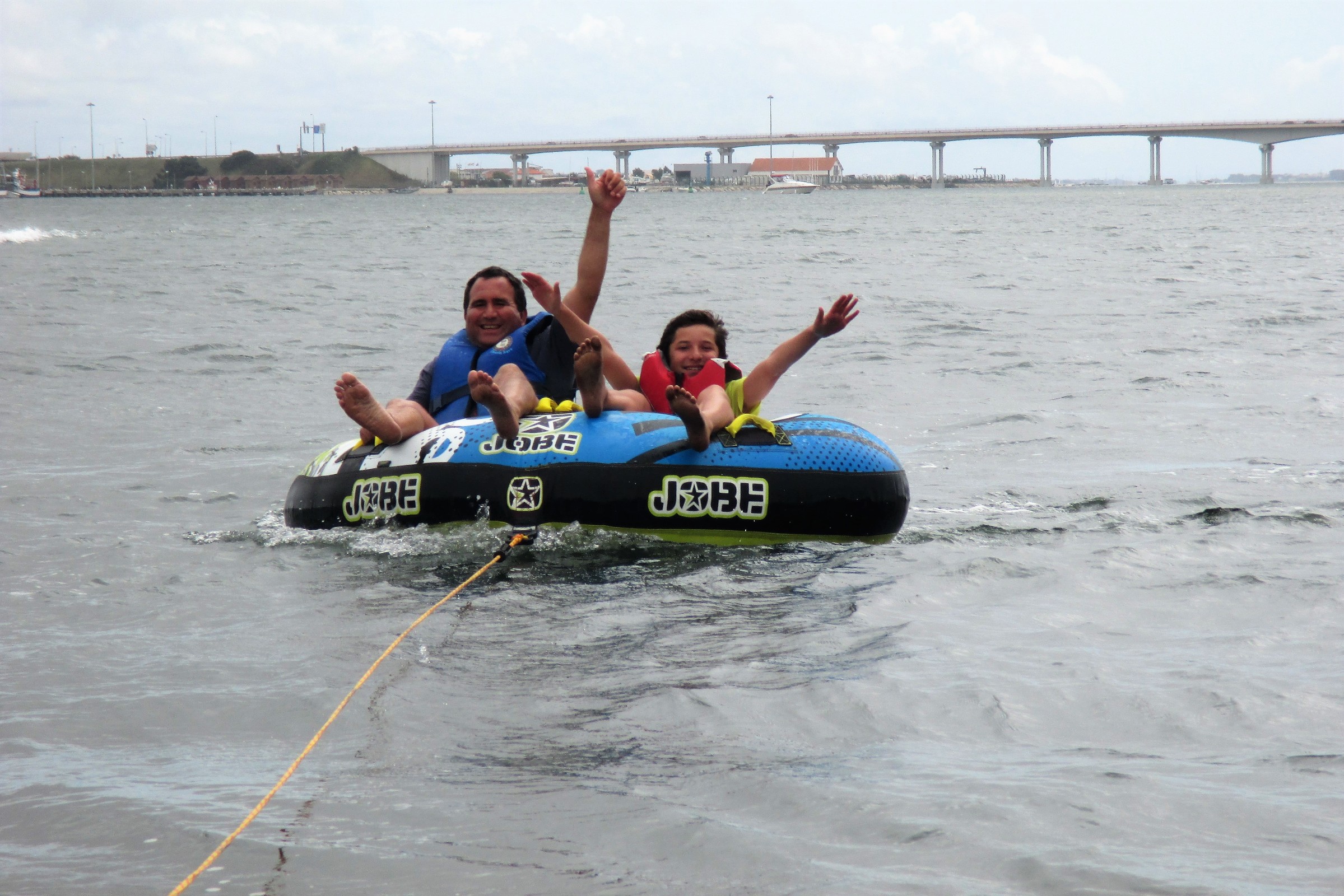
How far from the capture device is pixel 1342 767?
3295 mm

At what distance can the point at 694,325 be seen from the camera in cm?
617

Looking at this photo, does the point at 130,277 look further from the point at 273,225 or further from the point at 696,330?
the point at 273,225

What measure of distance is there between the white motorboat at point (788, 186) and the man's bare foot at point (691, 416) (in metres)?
116

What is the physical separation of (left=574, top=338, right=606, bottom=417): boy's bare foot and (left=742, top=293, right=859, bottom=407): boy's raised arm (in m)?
0.68

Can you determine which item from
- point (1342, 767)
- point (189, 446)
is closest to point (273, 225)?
point (189, 446)

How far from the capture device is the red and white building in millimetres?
133000

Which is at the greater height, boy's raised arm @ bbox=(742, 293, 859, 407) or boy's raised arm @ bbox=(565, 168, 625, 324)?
boy's raised arm @ bbox=(565, 168, 625, 324)

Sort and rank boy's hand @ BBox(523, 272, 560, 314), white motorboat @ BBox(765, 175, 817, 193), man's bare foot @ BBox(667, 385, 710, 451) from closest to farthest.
A: man's bare foot @ BBox(667, 385, 710, 451) → boy's hand @ BBox(523, 272, 560, 314) → white motorboat @ BBox(765, 175, 817, 193)

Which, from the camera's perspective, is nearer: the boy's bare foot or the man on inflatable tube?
the boy's bare foot

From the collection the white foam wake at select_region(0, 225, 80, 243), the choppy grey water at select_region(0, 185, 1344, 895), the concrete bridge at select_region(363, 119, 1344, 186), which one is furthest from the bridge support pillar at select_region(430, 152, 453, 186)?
the choppy grey water at select_region(0, 185, 1344, 895)

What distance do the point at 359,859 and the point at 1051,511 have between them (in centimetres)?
464

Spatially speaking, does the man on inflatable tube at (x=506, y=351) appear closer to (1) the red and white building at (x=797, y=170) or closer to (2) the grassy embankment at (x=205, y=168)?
(2) the grassy embankment at (x=205, y=168)

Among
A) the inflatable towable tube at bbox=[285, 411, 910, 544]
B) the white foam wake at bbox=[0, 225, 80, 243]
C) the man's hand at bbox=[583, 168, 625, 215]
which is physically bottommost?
the inflatable towable tube at bbox=[285, 411, 910, 544]

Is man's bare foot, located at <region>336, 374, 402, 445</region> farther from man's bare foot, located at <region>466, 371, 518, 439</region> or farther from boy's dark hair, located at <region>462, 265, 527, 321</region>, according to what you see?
boy's dark hair, located at <region>462, 265, 527, 321</region>
